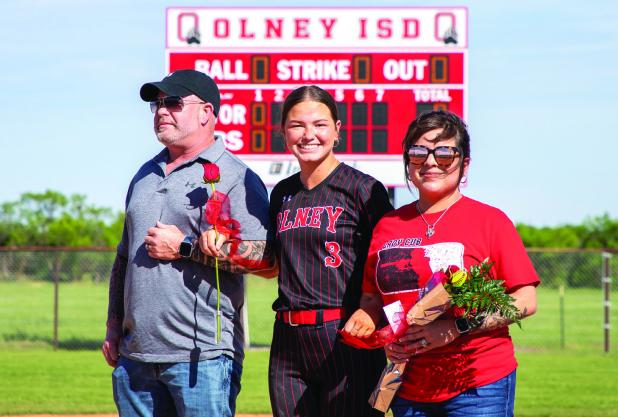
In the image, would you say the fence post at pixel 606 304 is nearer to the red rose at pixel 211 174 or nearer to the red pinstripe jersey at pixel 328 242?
the red pinstripe jersey at pixel 328 242

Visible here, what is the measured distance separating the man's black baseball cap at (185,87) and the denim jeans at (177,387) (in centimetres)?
119

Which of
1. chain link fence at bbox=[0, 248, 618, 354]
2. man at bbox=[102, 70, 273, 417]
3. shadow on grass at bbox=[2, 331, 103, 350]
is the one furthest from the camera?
chain link fence at bbox=[0, 248, 618, 354]

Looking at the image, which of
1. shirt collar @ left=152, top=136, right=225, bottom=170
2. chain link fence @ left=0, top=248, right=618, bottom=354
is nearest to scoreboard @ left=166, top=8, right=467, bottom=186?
chain link fence @ left=0, top=248, right=618, bottom=354

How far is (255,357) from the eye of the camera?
16078 millimetres

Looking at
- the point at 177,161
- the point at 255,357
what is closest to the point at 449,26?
the point at 255,357

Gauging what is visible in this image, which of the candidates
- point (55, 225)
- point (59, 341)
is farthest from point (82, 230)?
point (59, 341)

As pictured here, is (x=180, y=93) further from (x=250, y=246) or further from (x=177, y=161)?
(x=250, y=246)

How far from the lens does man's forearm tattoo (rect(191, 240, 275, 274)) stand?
431 cm

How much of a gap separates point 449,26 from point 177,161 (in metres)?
12.0

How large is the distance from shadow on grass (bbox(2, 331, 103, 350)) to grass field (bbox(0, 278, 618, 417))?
0.06 ft

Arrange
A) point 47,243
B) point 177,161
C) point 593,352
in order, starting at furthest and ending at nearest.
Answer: point 47,243 → point 593,352 → point 177,161

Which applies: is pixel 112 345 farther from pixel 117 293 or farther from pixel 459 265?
pixel 459 265

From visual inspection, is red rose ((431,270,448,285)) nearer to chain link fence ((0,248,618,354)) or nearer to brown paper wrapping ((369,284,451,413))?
brown paper wrapping ((369,284,451,413))

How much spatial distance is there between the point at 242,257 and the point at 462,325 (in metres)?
1.09
